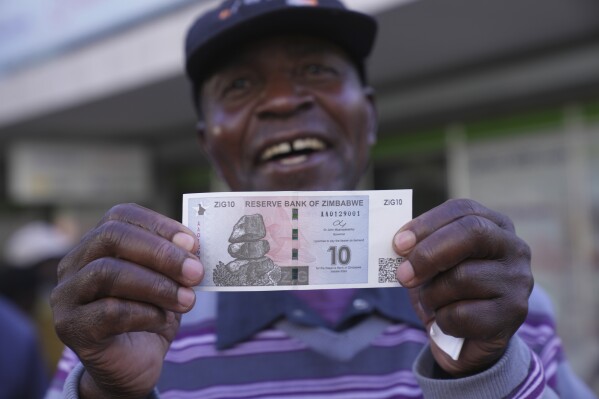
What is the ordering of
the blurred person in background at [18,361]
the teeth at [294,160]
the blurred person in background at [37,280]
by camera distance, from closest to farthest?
the teeth at [294,160]
the blurred person in background at [18,361]
the blurred person in background at [37,280]

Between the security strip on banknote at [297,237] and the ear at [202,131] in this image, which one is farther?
the ear at [202,131]

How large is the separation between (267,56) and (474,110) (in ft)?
15.9

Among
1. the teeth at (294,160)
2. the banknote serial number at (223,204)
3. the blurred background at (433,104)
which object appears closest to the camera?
the banknote serial number at (223,204)

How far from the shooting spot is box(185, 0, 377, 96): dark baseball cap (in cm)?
171

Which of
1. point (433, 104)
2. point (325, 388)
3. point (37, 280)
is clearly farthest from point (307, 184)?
point (433, 104)

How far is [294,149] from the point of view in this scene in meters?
1.71

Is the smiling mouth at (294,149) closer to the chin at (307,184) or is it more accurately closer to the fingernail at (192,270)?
the chin at (307,184)

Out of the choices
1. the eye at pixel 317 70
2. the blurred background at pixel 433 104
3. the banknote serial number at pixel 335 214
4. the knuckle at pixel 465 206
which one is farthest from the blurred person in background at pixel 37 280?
the knuckle at pixel 465 206

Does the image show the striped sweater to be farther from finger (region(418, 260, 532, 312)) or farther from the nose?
the nose

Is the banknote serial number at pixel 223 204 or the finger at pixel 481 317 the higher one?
the banknote serial number at pixel 223 204

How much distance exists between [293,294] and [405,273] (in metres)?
0.52

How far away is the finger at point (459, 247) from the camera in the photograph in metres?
1.16

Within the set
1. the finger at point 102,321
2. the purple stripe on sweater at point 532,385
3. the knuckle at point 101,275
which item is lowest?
the purple stripe on sweater at point 532,385

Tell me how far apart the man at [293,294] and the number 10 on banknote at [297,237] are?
0.25ft
